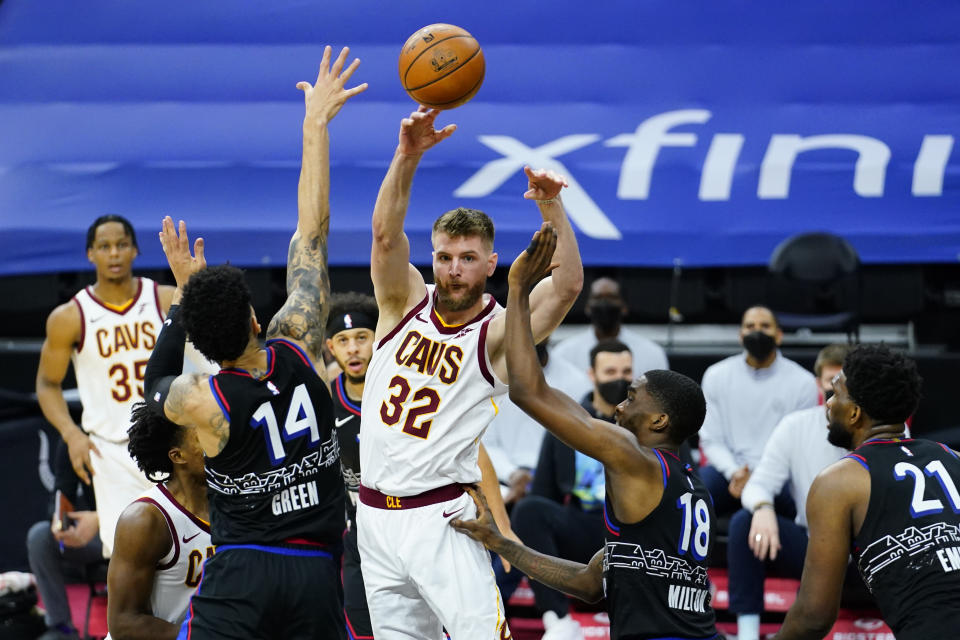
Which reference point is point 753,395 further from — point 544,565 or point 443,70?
point 443,70

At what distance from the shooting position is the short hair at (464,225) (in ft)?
13.3

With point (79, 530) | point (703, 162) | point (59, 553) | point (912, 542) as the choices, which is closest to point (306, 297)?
point (912, 542)

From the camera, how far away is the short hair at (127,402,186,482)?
13.1ft

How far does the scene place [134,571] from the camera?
3857 millimetres

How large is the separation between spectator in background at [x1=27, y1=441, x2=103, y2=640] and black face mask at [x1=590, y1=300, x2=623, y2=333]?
3.25 meters

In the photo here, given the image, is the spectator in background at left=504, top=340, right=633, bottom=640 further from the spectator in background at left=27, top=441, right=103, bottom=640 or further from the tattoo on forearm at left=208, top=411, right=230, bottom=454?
the tattoo on forearm at left=208, top=411, right=230, bottom=454

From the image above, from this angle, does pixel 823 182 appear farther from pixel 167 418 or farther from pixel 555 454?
pixel 167 418

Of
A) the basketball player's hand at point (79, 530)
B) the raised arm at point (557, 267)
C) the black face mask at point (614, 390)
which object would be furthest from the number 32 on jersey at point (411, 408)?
the basketball player's hand at point (79, 530)

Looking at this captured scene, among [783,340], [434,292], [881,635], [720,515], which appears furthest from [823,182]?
[434,292]

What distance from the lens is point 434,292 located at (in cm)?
430

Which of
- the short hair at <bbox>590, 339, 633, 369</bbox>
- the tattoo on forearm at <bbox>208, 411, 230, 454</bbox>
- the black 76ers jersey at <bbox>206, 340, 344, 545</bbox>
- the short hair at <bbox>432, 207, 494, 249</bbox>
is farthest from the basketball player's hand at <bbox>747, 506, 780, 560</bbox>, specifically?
the tattoo on forearm at <bbox>208, 411, 230, 454</bbox>

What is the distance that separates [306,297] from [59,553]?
3369 millimetres

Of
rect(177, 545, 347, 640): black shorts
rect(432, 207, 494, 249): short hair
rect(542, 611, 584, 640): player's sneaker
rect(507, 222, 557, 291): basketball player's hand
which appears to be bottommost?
rect(542, 611, 584, 640): player's sneaker

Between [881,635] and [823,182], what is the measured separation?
3.62 metres
